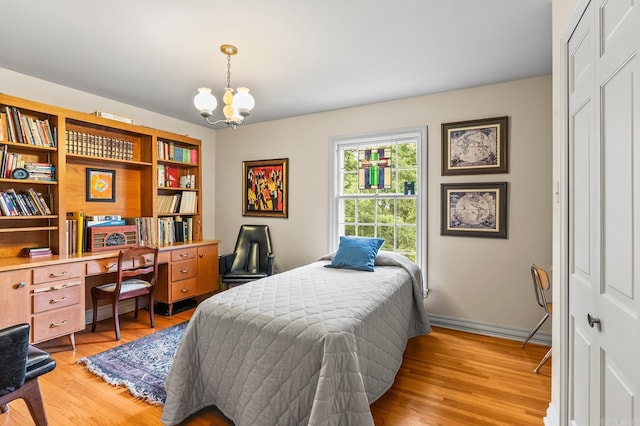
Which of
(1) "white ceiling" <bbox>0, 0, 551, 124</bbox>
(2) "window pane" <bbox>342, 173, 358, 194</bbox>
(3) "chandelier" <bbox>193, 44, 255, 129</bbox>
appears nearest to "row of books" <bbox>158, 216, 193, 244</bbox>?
(1) "white ceiling" <bbox>0, 0, 551, 124</bbox>

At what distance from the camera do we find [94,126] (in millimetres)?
3490

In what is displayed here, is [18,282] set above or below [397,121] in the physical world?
below

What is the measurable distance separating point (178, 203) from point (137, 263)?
1136 mm

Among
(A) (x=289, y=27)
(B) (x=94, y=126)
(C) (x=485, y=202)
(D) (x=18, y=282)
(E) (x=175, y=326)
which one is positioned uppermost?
(A) (x=289, y=27)

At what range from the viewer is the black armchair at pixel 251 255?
408 centimetres

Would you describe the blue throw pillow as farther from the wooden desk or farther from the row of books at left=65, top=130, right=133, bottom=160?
the row of books at left=65, top=130, right=133, bottom=160

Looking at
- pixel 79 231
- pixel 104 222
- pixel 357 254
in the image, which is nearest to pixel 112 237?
pixel 104 222

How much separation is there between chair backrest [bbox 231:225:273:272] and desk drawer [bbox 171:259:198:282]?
48cm

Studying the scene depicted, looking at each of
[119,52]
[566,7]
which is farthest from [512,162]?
[119,52]

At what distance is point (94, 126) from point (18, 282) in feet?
5.90

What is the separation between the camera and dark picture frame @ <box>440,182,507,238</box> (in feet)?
10.4

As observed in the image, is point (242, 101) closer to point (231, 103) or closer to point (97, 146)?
point (231, 103)

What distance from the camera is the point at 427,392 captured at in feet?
7.31

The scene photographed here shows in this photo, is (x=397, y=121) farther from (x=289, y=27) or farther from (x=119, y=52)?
(x=119, y=52)
